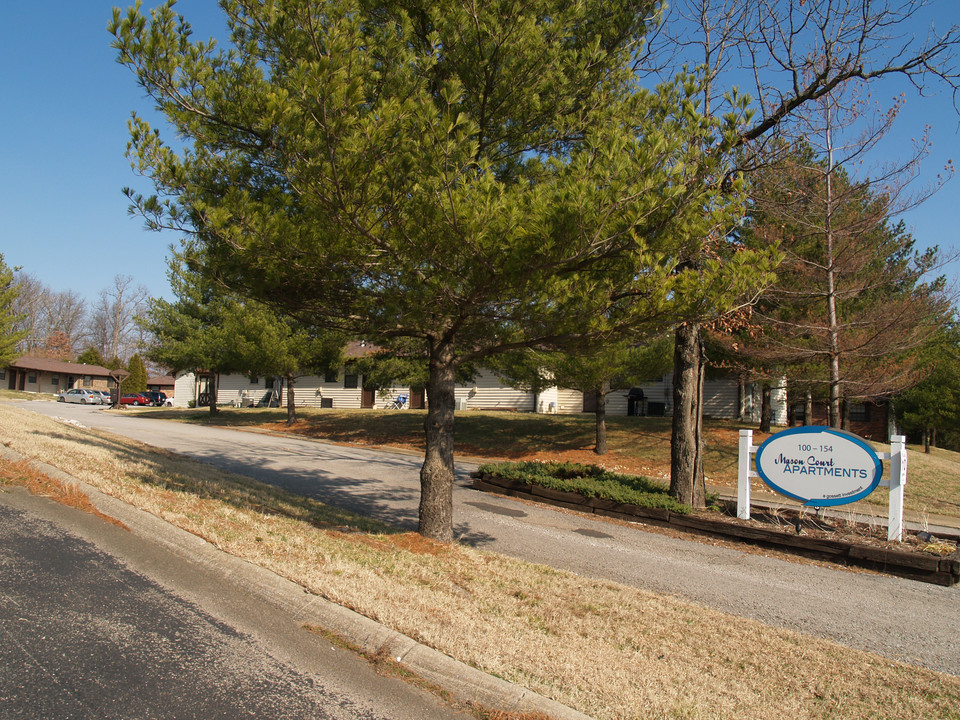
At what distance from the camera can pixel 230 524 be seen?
20.5 feet

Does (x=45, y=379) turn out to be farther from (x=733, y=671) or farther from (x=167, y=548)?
(x=733, y=671)

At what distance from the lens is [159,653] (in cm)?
Result: 371

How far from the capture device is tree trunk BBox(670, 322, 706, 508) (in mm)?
10102

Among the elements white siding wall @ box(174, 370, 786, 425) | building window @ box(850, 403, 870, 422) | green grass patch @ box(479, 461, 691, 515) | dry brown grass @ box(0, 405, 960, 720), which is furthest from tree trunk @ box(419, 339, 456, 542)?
building window @ box(850, 403, 870, 422)

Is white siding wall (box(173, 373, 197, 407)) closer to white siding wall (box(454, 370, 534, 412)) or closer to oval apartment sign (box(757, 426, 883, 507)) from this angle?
white siding wall (box(454, 370, 534, 412))

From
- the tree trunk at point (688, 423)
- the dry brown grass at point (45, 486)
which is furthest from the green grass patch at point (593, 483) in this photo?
the dry brown grass at point (45, 486)

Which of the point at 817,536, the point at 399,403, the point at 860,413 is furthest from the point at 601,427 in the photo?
the point at 860,413

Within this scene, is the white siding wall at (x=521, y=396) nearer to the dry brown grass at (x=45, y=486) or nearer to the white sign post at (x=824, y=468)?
the white sign post at (x=824, y=468)

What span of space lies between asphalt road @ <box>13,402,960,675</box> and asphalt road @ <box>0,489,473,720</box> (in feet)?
12.5

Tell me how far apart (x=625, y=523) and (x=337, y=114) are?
7.49 metres

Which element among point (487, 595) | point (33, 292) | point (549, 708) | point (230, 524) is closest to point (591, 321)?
point (487, 595)

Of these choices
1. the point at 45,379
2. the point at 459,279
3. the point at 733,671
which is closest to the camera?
the point at 733,671

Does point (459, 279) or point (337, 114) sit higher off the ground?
point (337, 114)

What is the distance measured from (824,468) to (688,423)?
→ 6.70ft
